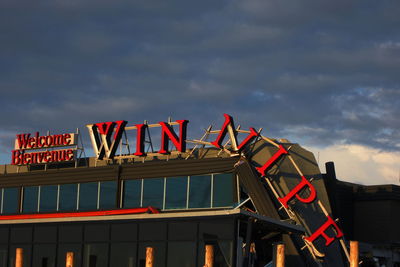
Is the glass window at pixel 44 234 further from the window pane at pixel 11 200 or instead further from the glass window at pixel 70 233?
the window pane at pixel 11 200

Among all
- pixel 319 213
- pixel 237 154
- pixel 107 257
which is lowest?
pixel 107 257

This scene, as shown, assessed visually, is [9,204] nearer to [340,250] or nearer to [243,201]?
[243,201]

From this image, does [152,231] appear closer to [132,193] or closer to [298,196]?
[132,193]

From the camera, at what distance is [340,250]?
2211 inches

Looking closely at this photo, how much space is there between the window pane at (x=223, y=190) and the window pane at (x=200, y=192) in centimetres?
55

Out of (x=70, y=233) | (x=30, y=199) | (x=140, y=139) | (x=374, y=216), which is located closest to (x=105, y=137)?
(x=140, y=139)

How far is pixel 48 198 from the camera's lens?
60500mm

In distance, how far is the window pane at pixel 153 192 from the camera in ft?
182

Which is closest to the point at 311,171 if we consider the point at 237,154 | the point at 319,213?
the point at 319,213

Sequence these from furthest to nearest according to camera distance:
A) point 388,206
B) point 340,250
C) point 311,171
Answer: point 388,206 → point 311,171 → point 340,250

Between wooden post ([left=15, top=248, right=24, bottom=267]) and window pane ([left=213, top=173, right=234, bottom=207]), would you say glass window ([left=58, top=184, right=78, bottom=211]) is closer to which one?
window pane ([left=213, top=173, right=234, bottom=207])

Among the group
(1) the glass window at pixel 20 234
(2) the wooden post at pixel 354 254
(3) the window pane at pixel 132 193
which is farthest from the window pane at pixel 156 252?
(3) the window pane at pixel 132 193

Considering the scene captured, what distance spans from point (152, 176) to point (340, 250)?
15.2 m

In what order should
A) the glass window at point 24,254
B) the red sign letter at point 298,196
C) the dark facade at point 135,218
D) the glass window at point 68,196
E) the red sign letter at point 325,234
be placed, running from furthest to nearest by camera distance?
1. the glass window at point 68,196
2. the red sign letter at point 298,196
3. the red sign letter at point 325,234
4. the glass window at point 24,254
5. the dark facade at point 135,218
